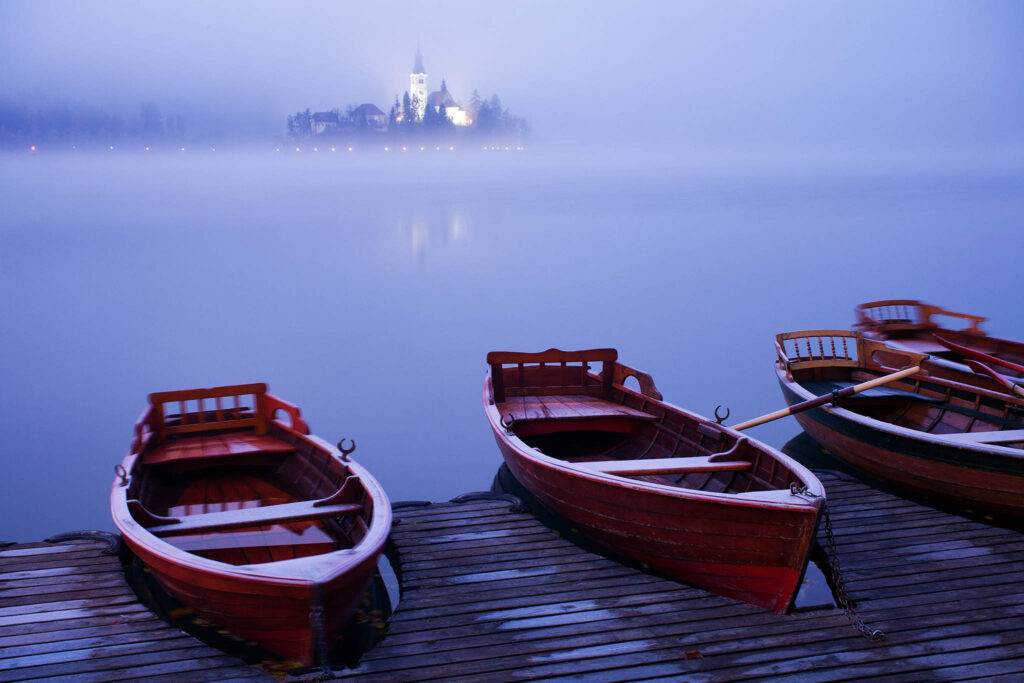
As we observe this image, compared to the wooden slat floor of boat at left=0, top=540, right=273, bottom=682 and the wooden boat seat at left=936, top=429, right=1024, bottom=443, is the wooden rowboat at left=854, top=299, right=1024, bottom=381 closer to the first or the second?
the wooden boat seat at left=936, top=429, right=1024, bottom=443

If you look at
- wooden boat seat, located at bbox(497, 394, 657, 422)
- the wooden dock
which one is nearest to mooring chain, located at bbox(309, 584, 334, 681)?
the wooden dock

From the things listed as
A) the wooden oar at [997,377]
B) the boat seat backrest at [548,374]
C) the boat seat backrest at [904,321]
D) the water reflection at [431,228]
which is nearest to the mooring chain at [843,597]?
the wooden oar at [997,377]

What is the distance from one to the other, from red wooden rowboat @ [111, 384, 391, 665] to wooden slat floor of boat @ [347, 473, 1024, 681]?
1.80ft

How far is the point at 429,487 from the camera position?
28.8ft

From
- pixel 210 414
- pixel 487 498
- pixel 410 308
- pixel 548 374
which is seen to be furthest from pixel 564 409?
pixel 410 308

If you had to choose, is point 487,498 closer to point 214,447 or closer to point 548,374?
point 548,374

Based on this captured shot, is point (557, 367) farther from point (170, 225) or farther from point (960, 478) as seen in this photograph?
point (170, 225)

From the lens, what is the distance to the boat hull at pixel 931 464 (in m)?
5.44

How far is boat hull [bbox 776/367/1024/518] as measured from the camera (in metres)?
5.44

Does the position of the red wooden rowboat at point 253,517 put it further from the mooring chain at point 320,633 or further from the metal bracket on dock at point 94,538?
the metal bracket on dock at point 94,538

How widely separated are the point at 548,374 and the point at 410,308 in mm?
13311

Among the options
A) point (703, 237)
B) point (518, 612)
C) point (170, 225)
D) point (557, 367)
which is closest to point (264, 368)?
point (557, 367)

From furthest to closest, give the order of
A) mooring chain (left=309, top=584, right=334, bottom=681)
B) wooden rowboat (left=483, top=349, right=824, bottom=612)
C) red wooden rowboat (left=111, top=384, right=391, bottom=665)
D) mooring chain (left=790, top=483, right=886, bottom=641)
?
wooden rowboat (left=483, top=349, right=824, bottom=612)
mooring chain (left=790, top=483, right=886, bottom=641)
red wooden rowboat (left=111, top=384, right=391, bottom=665)
mooring chain (left=309, top=584, right=334, bottom=681)

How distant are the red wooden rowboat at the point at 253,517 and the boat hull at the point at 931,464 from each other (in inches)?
158
